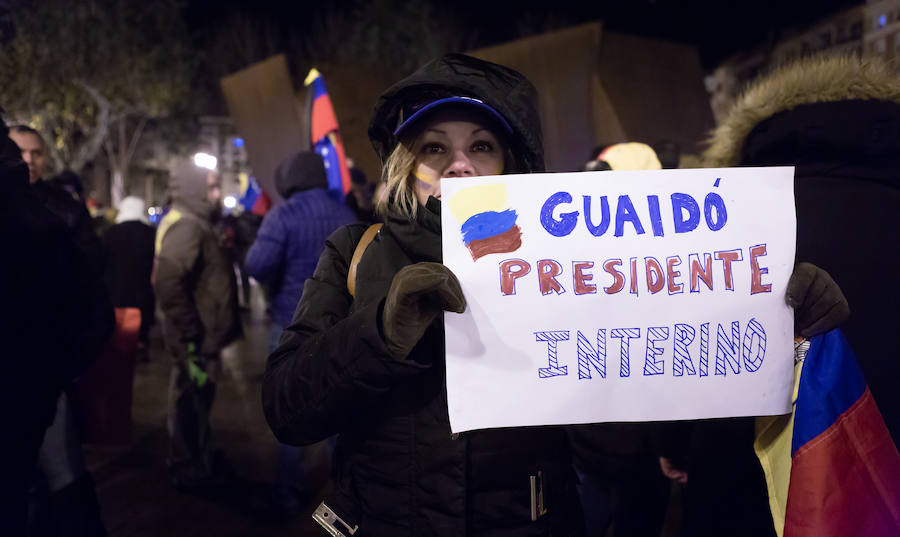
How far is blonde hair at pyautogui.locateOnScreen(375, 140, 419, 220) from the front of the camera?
1383mm

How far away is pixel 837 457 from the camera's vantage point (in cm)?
123

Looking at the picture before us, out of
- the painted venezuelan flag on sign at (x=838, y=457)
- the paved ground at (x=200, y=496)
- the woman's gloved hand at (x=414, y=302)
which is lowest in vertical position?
the paved ground at (x=200, y=496)

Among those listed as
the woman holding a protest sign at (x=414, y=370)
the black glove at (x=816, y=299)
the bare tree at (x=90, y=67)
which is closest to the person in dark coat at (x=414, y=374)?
the woman holding a protest sign at (x=414, y=370)

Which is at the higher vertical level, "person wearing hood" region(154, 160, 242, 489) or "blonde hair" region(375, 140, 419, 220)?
"blonde hair" region(375, 140, 419, 220)

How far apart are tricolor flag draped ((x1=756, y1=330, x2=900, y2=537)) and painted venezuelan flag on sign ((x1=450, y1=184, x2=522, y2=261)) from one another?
687 millimetres

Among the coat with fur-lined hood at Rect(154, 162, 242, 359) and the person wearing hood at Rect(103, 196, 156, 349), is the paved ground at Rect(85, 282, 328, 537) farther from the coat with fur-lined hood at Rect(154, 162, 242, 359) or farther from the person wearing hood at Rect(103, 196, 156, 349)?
the person wearing hood at Rect(103, 196, 156, 349)

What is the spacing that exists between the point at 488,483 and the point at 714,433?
0.67m

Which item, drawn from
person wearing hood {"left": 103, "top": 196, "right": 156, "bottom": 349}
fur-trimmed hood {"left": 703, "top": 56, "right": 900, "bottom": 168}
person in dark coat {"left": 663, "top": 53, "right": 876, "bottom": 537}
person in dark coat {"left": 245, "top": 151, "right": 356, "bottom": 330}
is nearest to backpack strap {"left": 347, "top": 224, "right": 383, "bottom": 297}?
person in dark coat {"left": 663, "top": 53, "right": 876, "bottom": 537}

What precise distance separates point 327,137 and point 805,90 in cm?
354

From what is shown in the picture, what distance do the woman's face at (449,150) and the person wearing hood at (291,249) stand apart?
217 centimetres

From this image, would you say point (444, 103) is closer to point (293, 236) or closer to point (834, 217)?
point (834, 217)

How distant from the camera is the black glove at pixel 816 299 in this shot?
1.17 meters

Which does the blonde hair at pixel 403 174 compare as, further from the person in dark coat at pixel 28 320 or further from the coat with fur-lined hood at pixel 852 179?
the person in dark coat at pixel 28 320

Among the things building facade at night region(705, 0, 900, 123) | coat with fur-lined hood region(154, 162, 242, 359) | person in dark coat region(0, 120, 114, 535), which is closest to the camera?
person in dark coat region(0, 120, 114, 535)
